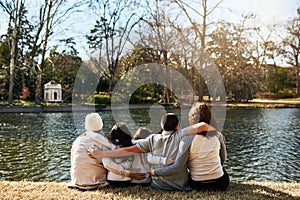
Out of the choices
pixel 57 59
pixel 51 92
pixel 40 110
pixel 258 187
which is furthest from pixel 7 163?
pixel 57 59

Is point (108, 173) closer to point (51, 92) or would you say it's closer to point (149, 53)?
point (51, 92)

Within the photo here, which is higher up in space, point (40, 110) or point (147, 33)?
point (147, 33)

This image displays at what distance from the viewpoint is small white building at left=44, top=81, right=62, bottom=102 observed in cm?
2006

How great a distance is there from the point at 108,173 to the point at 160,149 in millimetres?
566

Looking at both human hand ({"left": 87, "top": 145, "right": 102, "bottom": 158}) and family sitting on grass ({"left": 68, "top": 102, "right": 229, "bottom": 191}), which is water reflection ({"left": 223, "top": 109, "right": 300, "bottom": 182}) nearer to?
family sitting on grass ({"left": 68, "top": 102, "right": 229, "bottom": 191})

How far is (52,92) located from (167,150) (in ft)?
59.8

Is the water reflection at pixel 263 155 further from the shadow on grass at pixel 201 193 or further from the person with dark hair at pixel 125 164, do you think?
the person with dark hair at pixel 125 164

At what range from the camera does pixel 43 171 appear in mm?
5188

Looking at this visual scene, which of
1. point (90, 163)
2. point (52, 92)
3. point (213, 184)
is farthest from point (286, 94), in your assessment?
point (90, 163)

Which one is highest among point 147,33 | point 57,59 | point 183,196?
point 147,33

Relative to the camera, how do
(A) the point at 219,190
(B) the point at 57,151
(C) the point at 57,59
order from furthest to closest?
1. (C) the point at 57,59
2. (B) the point at 57,151
3. (A) the point at 219,190

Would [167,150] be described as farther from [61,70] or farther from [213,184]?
[61,70]

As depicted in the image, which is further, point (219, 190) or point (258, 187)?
point (258, 187)

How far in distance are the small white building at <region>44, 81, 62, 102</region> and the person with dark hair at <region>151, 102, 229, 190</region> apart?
18.1 metres
